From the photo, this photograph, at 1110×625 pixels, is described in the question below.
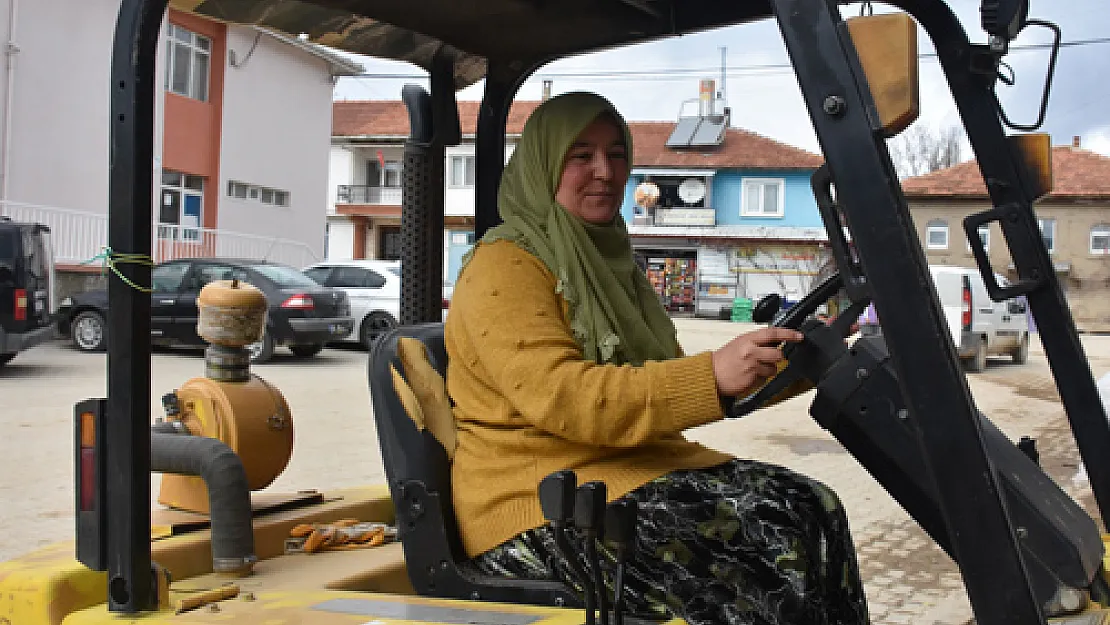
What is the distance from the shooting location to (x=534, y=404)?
210cm

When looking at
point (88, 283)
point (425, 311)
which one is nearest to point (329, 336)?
point (88, 283)

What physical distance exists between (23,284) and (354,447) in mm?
5576

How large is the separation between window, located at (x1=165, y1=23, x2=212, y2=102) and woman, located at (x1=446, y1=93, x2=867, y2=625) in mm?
21976

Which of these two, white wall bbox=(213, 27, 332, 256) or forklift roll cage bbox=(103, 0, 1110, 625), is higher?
white wall bbox=(213, 27, 332, 256)

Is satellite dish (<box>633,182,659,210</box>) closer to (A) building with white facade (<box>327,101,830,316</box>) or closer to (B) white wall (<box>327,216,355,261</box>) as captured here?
(A) building with white facade (<box>327,101,830,316</box>)

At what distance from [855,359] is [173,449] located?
1633mm

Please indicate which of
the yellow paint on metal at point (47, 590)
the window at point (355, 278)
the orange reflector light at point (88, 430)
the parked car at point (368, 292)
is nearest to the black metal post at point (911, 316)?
the orange reflector light at point (88, 430)

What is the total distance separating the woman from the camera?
202 cm

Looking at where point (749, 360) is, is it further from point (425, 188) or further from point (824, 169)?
point (425, 188)

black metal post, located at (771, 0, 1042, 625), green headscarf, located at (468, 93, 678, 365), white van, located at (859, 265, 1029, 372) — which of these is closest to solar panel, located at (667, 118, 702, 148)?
white van, located at (859, 265, 1029, 372)

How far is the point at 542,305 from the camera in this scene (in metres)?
2.25

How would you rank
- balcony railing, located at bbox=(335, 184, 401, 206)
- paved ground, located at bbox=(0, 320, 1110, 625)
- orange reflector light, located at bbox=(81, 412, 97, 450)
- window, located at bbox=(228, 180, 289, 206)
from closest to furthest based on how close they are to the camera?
orange reflector light, located at bbox=(81, 412, 97, 450)
paved ground, located at bbox=(0, 320, 1110, 625)
window, located at bbox=(228, 180, 289, 206)
balcony railing, located at bbox=(335, 184, 401, 206)

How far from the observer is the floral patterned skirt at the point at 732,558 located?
6.65ft

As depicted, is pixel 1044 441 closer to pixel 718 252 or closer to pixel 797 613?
pixel 797 613
